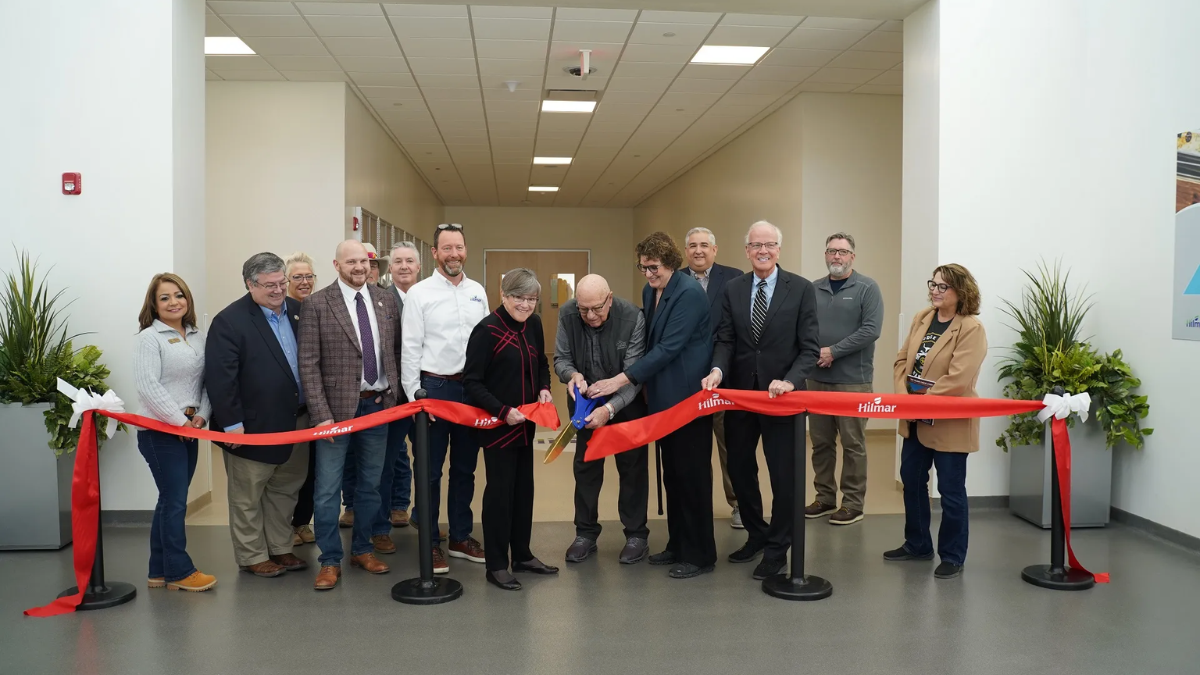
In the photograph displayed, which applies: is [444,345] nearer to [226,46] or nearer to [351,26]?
[351,26]

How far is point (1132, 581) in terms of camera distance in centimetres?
415

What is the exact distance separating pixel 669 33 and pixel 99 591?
543cm

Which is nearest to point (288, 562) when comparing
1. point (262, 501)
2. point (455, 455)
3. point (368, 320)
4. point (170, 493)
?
point (262, 501)

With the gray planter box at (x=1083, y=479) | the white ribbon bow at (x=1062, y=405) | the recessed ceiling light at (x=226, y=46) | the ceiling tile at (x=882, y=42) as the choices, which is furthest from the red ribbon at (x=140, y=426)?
the ceiling tile at (x=882, y=42)

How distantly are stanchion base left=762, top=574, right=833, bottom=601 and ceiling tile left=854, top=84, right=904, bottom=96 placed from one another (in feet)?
19.7

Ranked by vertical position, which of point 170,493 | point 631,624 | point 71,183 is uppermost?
point 71,183

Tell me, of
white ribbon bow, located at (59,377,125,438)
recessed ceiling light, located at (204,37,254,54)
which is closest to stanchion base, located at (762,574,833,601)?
white ribbon bow, located at (59,377,125,438)

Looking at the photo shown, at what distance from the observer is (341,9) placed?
6285 mm

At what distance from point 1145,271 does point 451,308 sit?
160 inches

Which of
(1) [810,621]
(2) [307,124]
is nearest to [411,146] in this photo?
(2) [307,124]

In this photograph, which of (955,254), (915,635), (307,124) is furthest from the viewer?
(307,124)

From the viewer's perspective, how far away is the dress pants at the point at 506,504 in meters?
3.96

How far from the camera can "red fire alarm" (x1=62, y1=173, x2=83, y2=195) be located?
16.5ft

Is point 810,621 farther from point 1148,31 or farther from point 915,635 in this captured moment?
point 1148,31
